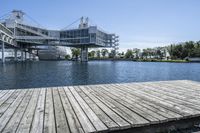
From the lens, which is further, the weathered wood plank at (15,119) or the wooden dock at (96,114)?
the wooden dock at (96,114)

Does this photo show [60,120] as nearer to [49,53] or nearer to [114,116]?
[114,116]

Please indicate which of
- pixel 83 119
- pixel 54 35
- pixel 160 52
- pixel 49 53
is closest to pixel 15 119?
pixel 83 119

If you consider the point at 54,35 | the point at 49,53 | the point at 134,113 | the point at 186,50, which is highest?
the point at 54,35

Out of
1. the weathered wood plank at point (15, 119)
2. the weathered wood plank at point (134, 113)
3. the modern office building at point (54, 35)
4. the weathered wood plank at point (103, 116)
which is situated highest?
the modern office building at point (54, 35)

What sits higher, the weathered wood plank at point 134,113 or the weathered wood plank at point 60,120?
the weathered wood plank at point 60,120

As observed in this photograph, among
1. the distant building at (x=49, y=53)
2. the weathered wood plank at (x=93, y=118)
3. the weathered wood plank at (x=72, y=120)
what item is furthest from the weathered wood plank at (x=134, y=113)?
the distant building at (x=49, y=53)

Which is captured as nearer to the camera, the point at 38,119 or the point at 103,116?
the point at 38,119

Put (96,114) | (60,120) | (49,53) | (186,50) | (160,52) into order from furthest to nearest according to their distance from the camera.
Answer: (160,52) < (49,53) < (186,50) < (96,114) < (60,120)

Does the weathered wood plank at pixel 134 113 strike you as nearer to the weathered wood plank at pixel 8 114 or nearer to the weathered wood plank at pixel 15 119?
the weathered wood plank at pixel 15 119

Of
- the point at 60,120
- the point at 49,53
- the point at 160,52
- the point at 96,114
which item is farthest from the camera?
the point at 160,52

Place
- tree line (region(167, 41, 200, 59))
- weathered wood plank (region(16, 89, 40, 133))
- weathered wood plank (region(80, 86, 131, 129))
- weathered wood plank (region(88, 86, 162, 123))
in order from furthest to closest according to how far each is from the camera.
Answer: tree line (region(167, 41, 200, 59)), weathered wood plank (region(88, 86, 162, 123)), weathered wood plank (region(80, 86, 131, 129)), weathered wood plank (region(16, 89, 40, 133))

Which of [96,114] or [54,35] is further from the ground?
[54,35]

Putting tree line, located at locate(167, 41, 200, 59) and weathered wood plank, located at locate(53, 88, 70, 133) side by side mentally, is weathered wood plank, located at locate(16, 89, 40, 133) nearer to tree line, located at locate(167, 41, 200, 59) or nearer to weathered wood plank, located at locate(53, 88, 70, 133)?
weathered wood plank, located at locate(53, 88, 70, 133)

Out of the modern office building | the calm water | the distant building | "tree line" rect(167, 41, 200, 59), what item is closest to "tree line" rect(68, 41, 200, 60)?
"tree line" rect(167, 41, 200, 59)
